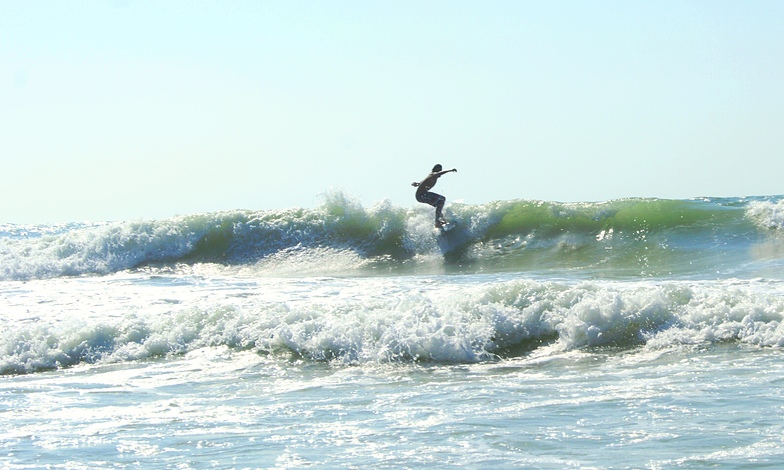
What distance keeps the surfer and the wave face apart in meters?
0.73

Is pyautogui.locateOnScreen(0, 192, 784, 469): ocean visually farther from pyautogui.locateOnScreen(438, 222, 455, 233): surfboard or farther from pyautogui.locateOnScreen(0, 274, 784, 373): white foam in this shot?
pyautogui.locateOnScreen(438, 222, 455, 233): surfboard

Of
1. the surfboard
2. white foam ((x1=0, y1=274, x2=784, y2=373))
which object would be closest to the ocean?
white foam ((x1=0, y1=274, x2=784, y2=373))

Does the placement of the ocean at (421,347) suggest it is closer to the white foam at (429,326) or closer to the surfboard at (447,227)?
the white foam at (429,326)

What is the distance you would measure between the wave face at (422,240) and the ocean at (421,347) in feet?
0.27

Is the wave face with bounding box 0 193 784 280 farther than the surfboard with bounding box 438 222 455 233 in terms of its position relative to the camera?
No

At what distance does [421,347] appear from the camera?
10.2 metres

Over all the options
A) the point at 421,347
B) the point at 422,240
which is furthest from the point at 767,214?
the point at 421,347

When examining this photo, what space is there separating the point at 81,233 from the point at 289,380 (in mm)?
14683

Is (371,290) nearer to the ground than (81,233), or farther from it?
nearer to the ground

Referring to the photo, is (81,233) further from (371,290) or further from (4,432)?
(4,432)

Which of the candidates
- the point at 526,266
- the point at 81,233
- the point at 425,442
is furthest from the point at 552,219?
the point at 425,442

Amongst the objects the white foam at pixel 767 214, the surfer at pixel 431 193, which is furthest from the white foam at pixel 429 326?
the surfer at pixel 431 193

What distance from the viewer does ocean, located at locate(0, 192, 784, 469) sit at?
6375mm

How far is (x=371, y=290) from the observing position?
1448 cm
